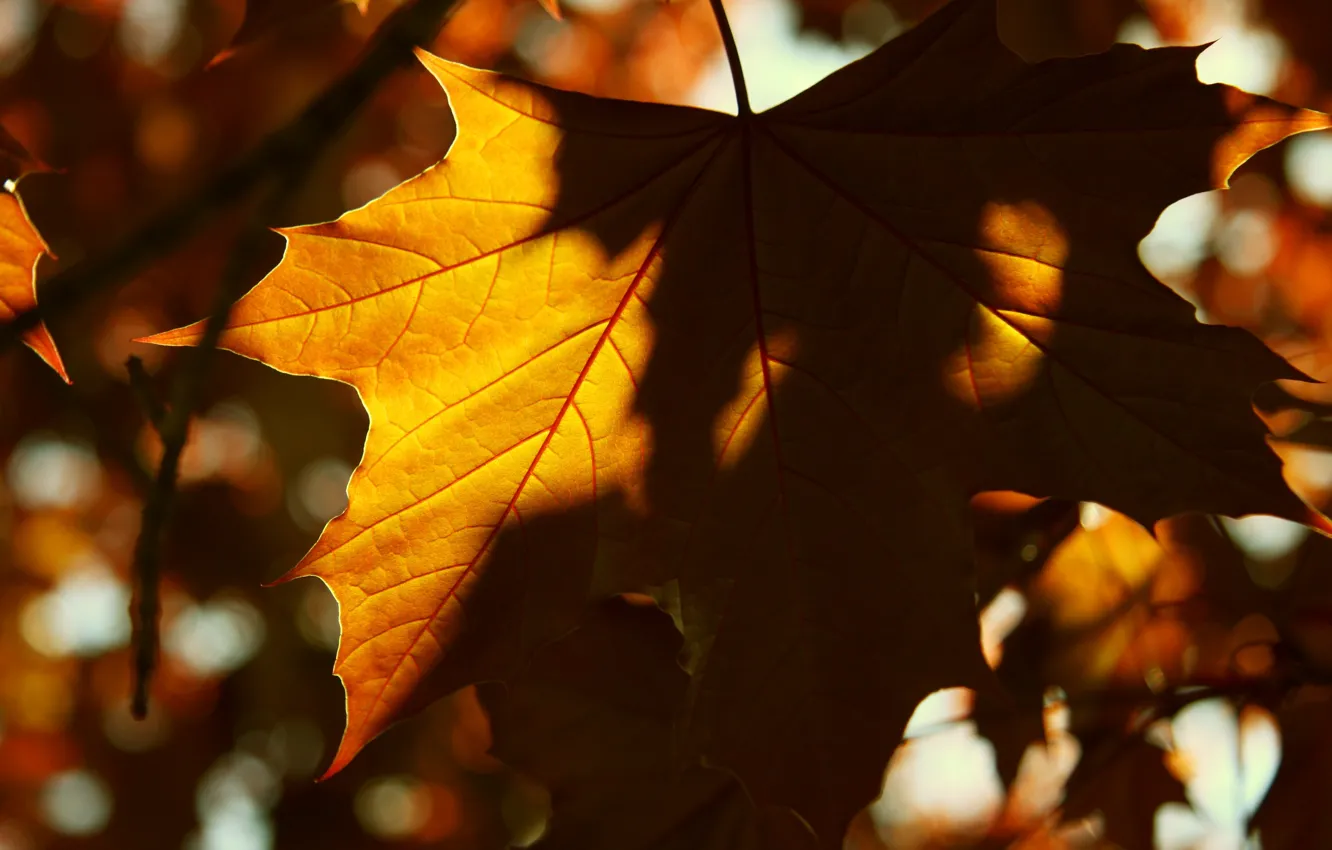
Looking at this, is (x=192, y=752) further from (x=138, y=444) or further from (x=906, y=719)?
(x=906, y=719)

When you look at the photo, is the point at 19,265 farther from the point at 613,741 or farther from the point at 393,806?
the point at 393,806

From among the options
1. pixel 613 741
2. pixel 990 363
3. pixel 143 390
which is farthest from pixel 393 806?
pixel 990 363

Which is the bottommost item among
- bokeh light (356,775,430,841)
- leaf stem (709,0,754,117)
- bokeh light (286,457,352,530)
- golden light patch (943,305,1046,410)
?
bokeh light (356,775,430,841)

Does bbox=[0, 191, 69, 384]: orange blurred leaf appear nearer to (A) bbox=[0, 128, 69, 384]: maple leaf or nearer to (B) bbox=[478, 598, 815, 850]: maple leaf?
(A) bbox=[0, 128, 69, 384]: maple leaf

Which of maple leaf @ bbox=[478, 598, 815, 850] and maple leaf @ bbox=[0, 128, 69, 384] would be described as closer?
maple leaf @ bbox=[0, 128, 69, 384]

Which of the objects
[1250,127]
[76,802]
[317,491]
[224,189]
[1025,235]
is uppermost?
[1250,127]

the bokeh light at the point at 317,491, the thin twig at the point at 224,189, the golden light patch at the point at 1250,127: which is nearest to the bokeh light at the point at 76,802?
the bokeh light at the point at 317,491

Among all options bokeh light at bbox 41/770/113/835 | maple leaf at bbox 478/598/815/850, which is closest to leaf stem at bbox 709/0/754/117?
maple leaf at bbox 478/598/815/850

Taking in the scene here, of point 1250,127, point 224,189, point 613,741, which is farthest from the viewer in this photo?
point 613,741
